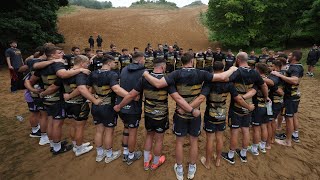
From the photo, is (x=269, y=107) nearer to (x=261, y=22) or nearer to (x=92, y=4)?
(x=261, y=22)

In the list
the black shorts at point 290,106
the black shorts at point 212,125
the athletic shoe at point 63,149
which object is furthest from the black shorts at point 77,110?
the black shorts at point 290,106

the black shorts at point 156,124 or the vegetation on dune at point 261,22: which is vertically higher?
the vegetation on dune at point 261,22

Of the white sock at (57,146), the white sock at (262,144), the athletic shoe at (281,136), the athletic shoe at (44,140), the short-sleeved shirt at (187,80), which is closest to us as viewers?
the short-sleeved shirt at (187,80)

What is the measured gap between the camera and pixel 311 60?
48.6ft

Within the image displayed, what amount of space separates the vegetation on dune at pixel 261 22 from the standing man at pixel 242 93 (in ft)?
67.7

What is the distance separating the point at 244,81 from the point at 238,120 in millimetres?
885

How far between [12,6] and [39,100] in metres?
13.1

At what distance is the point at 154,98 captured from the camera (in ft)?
14.2

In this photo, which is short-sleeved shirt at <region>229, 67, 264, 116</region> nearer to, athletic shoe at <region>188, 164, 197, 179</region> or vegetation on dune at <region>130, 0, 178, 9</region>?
athletic shoe at <region>188, 164, 197, 179</region>

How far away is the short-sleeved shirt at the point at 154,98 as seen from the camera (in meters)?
4.27

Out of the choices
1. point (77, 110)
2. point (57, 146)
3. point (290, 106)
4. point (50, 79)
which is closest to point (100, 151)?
point (77, 110)

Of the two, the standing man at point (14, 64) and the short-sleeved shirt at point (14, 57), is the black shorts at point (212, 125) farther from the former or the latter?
the short-sleeved shirt at point (14, 57)

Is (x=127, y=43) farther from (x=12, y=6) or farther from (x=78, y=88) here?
(x=78, y=88)

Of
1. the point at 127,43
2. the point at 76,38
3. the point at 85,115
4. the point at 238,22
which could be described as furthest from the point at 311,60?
the point at 76,38
